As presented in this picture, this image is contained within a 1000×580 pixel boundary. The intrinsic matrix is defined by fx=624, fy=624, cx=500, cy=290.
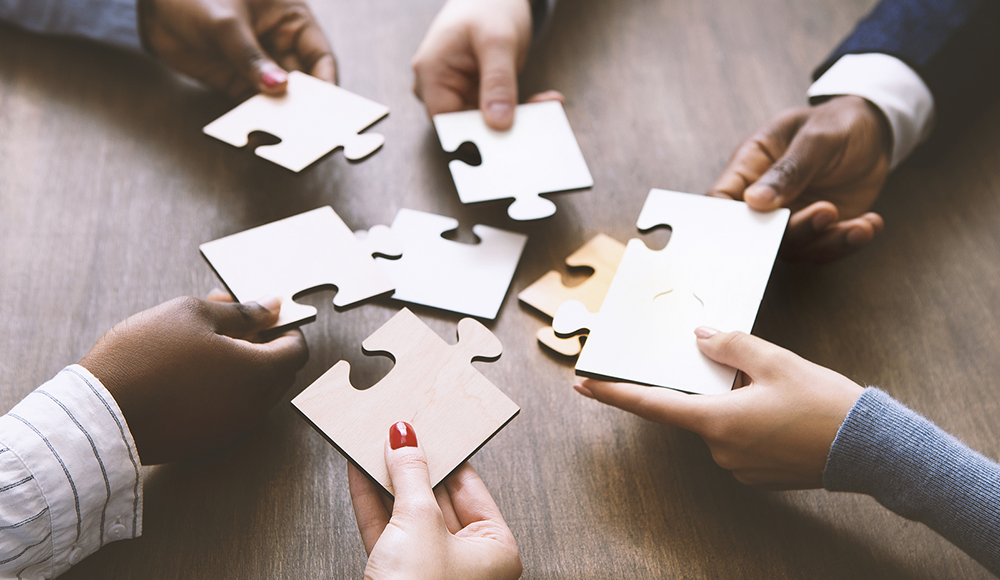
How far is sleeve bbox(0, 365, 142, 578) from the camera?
2.62 feet

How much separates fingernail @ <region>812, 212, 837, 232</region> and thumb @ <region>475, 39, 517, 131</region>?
2.05 feet

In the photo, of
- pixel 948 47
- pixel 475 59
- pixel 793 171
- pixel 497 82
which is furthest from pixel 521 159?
pixel 948 47

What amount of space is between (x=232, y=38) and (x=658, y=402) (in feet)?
3.77

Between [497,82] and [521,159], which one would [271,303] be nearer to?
[521,159]

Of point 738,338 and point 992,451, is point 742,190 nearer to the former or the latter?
point 738,338

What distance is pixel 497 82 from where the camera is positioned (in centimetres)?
132

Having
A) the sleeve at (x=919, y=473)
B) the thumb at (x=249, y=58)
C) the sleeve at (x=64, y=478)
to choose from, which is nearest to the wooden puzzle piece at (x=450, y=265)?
the thumb at (x=249, y=58)

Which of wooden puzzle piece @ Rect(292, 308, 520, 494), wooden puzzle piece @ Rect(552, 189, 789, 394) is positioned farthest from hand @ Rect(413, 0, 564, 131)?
wooden puzzle piece @ Rect(292, 308, 520, 494)

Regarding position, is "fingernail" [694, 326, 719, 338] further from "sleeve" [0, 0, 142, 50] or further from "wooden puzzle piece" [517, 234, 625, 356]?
"sleeve" [0, 0, 142, 50]

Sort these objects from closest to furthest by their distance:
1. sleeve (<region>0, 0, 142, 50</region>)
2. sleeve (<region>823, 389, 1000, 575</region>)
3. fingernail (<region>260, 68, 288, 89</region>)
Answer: sleeve (<region>823, 389, 1000, 575</region>), fingernail (<region>260, 68, 288, 89</region>), sleeve (<region>0, 0, 142, 50</region>)

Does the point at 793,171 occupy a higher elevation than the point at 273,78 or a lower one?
lower

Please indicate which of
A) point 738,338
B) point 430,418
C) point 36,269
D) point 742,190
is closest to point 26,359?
point 36,269

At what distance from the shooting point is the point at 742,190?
1.28 m

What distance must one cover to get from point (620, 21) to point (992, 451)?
1296mm
